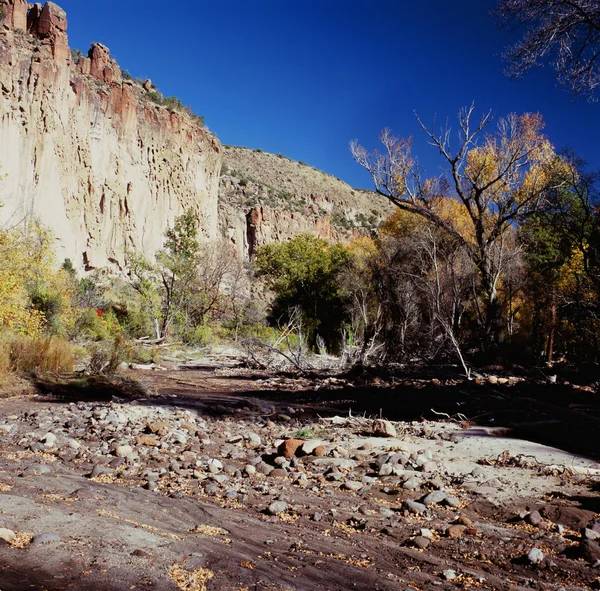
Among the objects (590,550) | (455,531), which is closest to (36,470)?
(455,531)

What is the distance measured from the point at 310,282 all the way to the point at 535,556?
87.2 feet

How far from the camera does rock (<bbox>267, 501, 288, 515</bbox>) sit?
10.6 feet

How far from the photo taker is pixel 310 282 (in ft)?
95.3

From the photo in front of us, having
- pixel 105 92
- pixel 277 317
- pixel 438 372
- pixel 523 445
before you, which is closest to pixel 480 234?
pixel 438 372

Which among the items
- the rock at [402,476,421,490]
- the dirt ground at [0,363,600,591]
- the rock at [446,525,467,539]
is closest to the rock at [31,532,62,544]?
the dirt ground at [0,363,600,591]

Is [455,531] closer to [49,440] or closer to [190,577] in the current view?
[190,577]

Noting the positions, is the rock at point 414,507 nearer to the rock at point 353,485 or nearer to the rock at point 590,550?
the rock at point 353,485

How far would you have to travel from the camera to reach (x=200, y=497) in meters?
3.48

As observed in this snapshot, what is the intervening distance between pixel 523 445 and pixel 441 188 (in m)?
12.6

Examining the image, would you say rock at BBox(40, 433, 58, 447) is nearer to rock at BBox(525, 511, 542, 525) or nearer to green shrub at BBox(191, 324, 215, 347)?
rock at BBox(525, 511, 542, 525)

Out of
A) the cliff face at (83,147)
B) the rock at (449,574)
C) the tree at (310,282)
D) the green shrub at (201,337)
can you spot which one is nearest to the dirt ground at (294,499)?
the rock at (449,574)

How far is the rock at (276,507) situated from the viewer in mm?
3217

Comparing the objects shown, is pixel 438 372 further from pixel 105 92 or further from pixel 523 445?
pixel 105 92

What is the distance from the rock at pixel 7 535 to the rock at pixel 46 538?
9 centimetres
